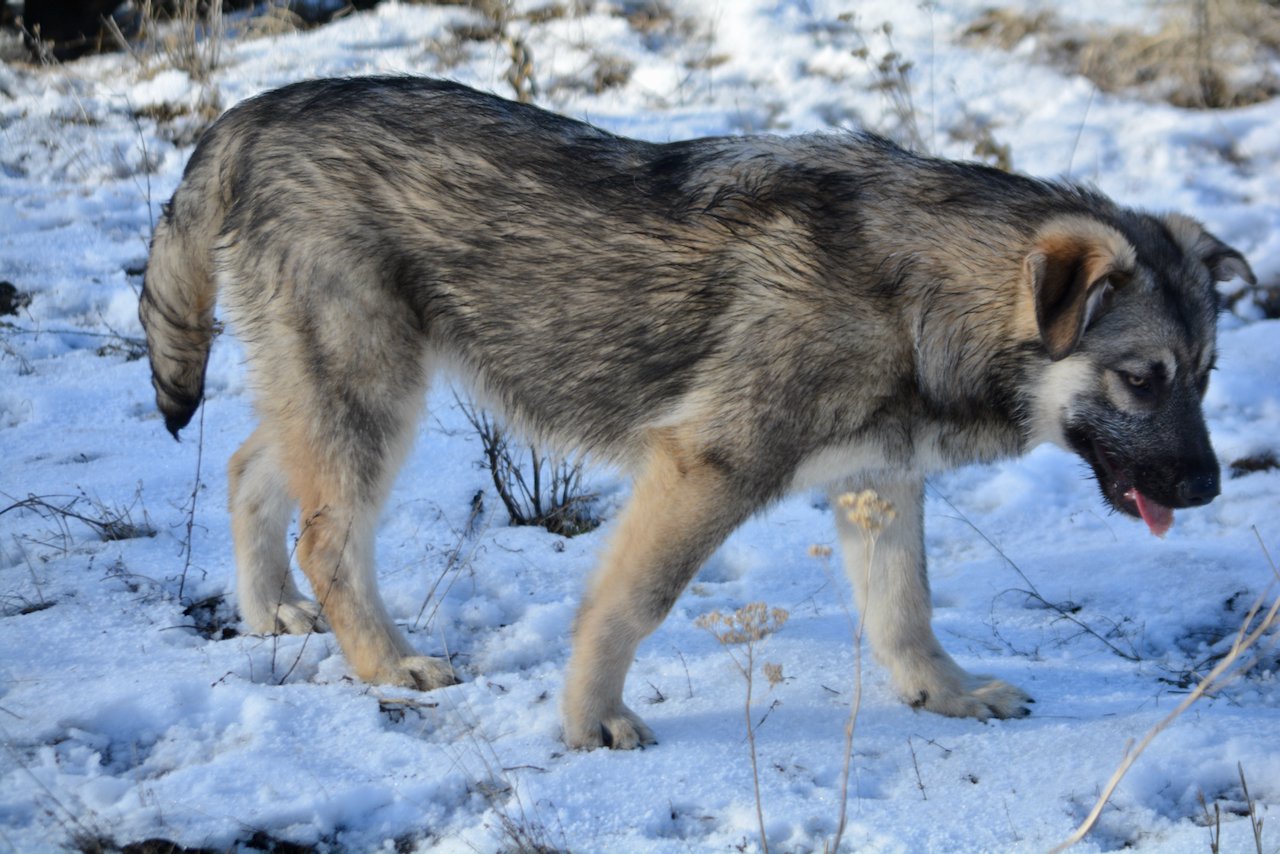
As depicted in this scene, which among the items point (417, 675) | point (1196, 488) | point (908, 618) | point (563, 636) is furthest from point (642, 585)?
point (1196, 488)

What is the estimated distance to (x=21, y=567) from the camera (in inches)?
165

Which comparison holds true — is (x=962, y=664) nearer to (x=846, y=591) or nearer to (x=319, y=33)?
(x=846, y=591)

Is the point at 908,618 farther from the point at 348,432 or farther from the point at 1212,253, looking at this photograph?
the point at 348,432

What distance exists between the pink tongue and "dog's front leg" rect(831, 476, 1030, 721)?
2.11 ft

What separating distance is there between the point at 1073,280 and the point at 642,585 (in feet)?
4.65

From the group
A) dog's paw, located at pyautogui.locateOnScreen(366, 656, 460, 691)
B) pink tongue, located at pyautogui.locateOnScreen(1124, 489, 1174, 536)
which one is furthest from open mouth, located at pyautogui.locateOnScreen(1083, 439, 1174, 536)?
dog's paw, located at pyautogui.locateOnScreen(366, 656, 460, 691)

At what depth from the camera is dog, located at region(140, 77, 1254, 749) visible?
11.0 ft

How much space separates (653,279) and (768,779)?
57.3 inches

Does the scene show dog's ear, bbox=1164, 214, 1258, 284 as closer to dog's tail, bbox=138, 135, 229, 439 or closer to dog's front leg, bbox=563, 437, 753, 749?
dog's front leg, bbox=563, 437, 753, 749

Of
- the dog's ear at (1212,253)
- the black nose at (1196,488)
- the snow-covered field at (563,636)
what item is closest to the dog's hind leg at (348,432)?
the snow-covered field at (563,636)

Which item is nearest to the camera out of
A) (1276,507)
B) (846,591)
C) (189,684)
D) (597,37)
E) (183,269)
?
(189,684)

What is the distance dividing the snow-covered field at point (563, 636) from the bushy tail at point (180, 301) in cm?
47

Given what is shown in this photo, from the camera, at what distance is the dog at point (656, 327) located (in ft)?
11.0

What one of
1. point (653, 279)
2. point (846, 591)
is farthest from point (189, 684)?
point (846, 591)
